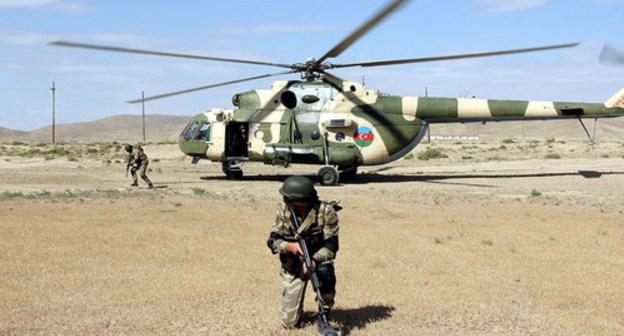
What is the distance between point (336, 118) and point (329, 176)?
178 centimetres

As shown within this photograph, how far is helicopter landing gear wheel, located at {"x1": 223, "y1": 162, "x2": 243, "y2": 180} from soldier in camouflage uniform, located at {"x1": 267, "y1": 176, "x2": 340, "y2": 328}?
1754 cm

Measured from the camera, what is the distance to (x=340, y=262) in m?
10.8

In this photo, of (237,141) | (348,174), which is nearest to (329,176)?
(348,174)

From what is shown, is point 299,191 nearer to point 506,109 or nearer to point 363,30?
point 363,30

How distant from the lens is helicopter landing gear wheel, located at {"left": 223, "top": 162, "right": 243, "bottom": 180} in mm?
24594

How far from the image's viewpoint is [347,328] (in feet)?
23.9

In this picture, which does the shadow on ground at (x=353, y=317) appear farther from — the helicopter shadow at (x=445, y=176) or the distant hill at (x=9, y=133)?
the distant hill at (x=9, y=133)

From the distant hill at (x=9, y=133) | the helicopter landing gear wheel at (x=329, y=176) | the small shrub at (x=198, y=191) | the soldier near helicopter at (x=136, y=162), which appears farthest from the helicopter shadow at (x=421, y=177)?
the distant hill at (x=9, y=133)

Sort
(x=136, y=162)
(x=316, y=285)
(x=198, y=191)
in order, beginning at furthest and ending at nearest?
1. (x=136, y=162)
2. (x=198, y=191)
3. (x=316, y=285)

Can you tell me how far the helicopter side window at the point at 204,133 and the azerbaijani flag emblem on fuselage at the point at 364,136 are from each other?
4.64 m

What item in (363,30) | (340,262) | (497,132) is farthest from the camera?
(497,132)

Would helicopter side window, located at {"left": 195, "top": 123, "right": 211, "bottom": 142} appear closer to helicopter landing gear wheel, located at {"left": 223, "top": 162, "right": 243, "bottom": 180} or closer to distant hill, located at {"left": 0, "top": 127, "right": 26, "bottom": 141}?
helicopter landing gear wheel, located at {"left": 223, "top": 162, "right": 243, "bottom": 180}

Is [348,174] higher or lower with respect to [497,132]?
lower

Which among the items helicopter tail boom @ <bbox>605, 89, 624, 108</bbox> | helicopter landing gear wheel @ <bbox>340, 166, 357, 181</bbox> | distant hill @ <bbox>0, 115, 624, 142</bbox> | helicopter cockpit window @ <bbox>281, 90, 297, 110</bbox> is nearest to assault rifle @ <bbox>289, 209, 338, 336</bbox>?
helicopter cockpit window @ <bbox>281, 90, 297, 110</bbox>
